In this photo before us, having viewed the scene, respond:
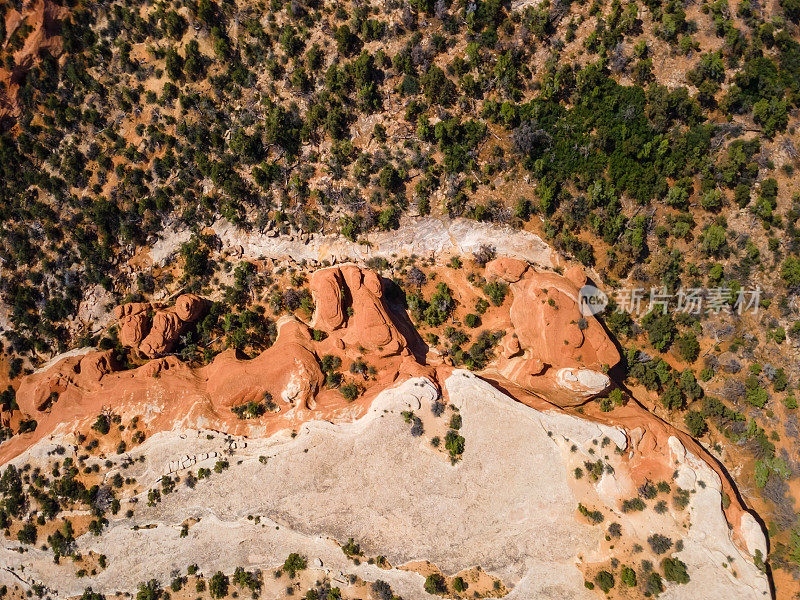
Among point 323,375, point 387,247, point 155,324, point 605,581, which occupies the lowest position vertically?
point 605,581

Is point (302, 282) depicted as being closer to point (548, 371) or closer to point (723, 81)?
point (548, 371)

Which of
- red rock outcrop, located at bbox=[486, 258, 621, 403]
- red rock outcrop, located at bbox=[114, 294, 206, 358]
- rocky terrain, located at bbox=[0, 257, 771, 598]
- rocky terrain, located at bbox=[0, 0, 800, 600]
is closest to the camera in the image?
rocky terrain, located at bbox=[0, 257, 771, 598]

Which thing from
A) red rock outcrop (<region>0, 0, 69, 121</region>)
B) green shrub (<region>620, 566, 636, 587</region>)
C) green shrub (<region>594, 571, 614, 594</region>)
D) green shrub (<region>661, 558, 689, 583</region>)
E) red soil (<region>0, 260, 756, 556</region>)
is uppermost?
red rock outcrop (<region>0, 0, 69, 121</region>)

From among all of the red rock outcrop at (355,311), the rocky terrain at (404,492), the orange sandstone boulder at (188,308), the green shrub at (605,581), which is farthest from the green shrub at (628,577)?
the orange sandstone boulder at (188,308)

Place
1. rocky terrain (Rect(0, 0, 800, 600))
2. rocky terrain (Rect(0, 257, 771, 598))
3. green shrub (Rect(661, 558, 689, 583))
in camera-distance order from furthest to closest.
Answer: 1. rocky terrain (Rect(0, 0, 800, 600))
2. rocky terrain (Rect(0, 257, 771, 598))
3. green shrub (Rect(661, 558, 689, 583))

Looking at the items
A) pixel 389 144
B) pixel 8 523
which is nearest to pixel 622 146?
pixel 389 144

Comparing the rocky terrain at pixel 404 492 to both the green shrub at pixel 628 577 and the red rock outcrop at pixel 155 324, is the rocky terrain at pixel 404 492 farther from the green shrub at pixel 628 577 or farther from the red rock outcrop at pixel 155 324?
the red rock outcrop at pixel 155 324

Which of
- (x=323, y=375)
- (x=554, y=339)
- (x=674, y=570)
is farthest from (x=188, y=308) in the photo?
(x=674, y=570)

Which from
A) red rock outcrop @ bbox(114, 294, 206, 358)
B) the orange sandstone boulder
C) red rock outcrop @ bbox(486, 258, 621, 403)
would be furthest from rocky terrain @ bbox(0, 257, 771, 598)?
the orange sandstone boulder

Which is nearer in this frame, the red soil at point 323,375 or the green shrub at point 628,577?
the green shrub at point 628,577

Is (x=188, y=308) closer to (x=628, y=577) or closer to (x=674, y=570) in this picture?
(x=628, y=577)

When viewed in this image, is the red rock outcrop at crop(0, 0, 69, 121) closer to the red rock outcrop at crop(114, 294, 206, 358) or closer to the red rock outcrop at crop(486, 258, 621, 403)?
the red rock outcrop at crop(114, 294, 206, 358)
